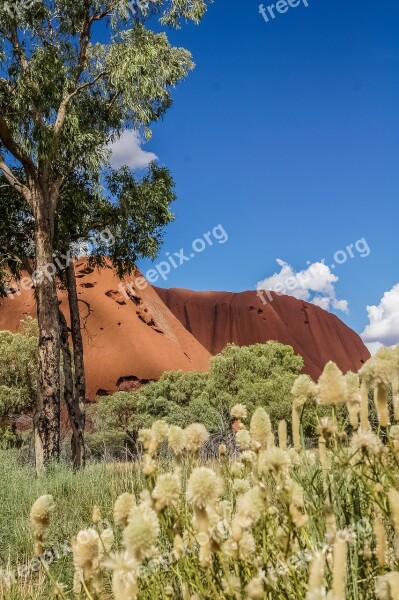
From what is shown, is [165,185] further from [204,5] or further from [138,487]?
[138,487]

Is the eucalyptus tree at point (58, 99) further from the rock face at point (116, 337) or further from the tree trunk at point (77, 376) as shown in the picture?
the rock face at point (116, 337)

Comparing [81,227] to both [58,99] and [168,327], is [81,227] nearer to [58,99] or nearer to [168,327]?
[58,99]

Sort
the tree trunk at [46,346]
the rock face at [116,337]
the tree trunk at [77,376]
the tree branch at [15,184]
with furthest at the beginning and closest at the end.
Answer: the rock face at [116,337], the tree trunk at [77,376], the tree branch at [15,184], the tree trunk at [46,346]

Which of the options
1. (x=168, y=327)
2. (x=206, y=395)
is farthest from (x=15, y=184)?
(x=168, y=327)

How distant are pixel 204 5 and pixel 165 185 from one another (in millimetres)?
4703

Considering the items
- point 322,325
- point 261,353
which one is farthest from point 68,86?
point 322,325

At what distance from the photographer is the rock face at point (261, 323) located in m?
79.9

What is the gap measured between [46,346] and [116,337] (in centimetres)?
3538

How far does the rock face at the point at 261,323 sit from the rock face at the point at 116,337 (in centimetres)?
2553

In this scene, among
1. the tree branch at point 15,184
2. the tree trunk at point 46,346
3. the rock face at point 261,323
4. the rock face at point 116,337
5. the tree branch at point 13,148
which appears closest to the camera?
the tree trunk at point 46,346

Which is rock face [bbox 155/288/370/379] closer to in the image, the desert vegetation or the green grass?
the green grass

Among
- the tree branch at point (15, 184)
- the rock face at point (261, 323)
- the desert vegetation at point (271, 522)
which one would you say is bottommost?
the desert vegetation at point (271, 522)

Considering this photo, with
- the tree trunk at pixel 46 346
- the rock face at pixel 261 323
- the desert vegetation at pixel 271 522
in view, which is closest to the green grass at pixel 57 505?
the tree trunk at pixel 46 346

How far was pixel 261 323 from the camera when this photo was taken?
266 ft
